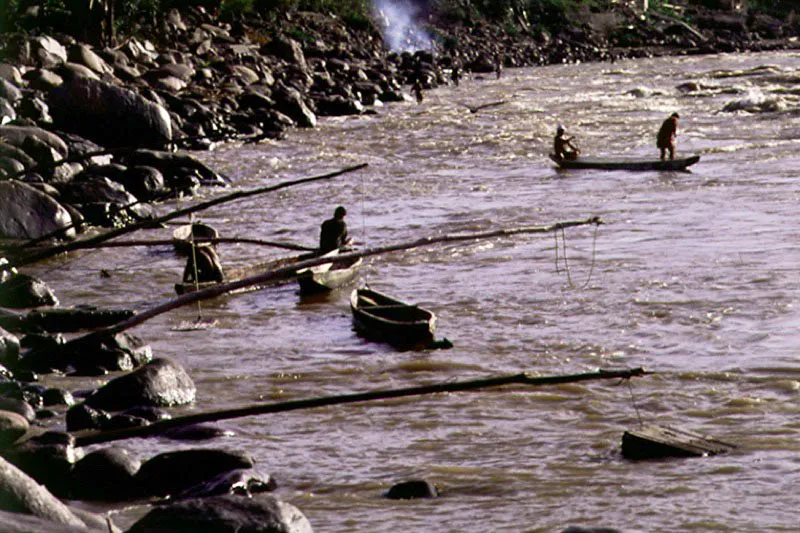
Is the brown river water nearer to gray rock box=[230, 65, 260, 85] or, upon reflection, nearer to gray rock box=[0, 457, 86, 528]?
gray rock box=[0, 457, 86, 528]

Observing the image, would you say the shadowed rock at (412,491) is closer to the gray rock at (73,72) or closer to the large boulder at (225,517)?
the large boulder at (225,517)

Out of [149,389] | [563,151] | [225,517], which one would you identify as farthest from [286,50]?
[225,517]

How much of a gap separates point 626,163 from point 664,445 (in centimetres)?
1736

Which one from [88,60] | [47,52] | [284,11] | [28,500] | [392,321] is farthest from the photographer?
[284,11]

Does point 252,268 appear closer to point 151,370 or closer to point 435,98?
point 151,370

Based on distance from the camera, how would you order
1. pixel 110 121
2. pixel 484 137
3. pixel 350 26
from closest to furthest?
pixel 110 121
pixel 484 137
pixel 350 26

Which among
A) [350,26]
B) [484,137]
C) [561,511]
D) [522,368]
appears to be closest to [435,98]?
[484,137]

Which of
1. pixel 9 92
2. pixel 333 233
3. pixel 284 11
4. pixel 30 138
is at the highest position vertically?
pixel 284 11

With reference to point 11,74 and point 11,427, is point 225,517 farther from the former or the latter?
point 11,74

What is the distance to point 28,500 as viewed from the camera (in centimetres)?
601

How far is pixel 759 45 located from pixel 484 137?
45335 millimetres

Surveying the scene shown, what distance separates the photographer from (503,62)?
2451 inches

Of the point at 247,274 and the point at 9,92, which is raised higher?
the point at 9,92

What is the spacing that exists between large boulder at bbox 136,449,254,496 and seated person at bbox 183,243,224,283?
6519mm
